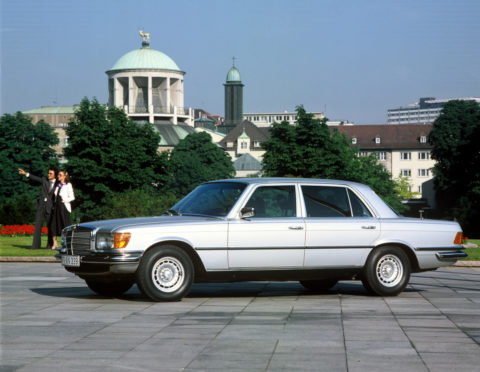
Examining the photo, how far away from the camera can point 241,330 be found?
827 cm

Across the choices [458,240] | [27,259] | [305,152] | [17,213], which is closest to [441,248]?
[458,240]

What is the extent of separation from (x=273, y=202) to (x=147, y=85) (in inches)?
6260

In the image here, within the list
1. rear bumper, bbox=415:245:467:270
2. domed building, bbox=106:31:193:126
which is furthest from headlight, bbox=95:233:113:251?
domed building, bbox=106:31:193:126

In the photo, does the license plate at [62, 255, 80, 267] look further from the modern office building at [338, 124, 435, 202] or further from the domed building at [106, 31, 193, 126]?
the domed building at [106, 31, 193, 126]

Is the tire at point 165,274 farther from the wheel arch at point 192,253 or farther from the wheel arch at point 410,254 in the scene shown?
the wheel arch at point 410,254

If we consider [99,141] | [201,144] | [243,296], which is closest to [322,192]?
[243,296]

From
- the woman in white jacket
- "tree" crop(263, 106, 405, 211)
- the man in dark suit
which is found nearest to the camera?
the woman in white jacket

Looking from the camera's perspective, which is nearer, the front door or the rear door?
the front door

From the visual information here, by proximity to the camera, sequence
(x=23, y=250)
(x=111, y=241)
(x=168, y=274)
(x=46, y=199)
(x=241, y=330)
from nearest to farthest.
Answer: (x=241, y=330) < (x=111, y=241) < (x=168, y=274) < (x=46, y=199) < (x=23, y=250)

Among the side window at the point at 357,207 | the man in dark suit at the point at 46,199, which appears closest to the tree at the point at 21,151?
the man in dark suit at the point at 46,199

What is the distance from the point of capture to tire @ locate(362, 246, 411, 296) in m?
11.7

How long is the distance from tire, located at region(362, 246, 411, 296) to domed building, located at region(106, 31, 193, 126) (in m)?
154

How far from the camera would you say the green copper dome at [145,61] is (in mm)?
164875

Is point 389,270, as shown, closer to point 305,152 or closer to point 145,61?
point 305,152
